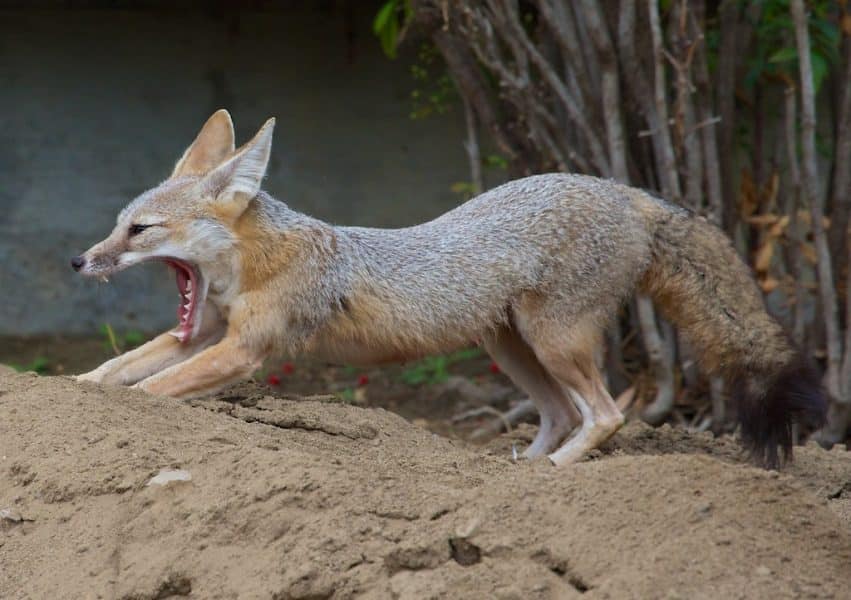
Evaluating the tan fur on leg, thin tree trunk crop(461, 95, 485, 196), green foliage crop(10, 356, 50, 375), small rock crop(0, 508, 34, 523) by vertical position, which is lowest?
green foliage crop(10, 356, 50, 375)

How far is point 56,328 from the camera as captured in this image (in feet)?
39.6

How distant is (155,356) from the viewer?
6176mm

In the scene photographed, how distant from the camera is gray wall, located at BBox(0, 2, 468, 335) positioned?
39.2 ft

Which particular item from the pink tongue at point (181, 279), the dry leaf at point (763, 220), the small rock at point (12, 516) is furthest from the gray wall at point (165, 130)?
the small rock at point (12, 516)

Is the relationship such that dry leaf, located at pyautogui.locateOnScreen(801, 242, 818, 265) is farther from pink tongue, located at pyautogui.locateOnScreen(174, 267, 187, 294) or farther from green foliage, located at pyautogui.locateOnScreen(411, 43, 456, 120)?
pink tongue, located at pyautogui.locateOnScreen(174, 267, 187, 294)

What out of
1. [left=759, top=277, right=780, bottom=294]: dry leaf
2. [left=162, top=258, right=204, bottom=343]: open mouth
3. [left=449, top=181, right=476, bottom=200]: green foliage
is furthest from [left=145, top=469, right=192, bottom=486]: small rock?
[left=449, top=181, right=476, bottom=200]: green foliage

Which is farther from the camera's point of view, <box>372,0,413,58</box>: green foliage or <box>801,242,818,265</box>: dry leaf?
<box>372,0,413,58</box>: green foliage

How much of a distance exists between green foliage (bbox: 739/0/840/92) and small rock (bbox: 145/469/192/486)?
5579 millimetres

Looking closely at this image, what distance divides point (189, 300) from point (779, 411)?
2913mm

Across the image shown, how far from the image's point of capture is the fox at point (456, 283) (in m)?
5.99

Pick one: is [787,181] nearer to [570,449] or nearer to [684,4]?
[684,4]

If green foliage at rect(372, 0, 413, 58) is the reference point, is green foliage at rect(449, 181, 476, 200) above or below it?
below

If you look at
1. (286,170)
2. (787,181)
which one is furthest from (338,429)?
(286,170)

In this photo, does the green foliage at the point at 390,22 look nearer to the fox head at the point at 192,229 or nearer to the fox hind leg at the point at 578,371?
the fox head at the point at 192,229
